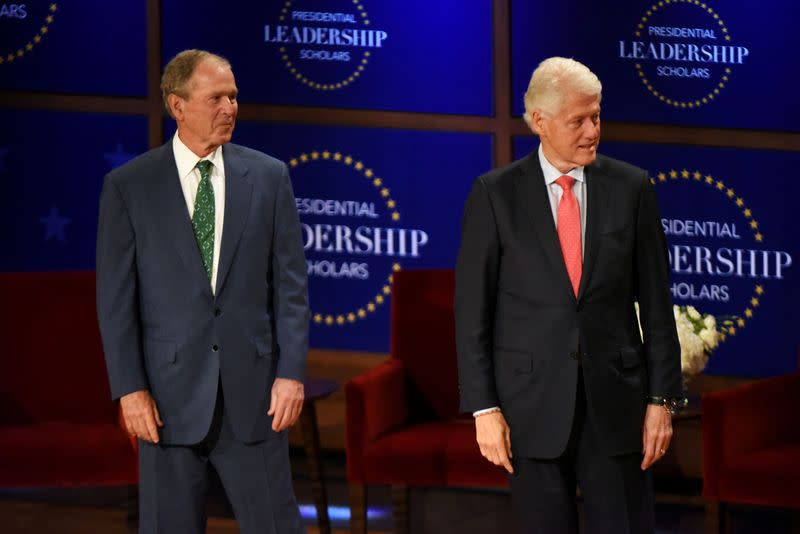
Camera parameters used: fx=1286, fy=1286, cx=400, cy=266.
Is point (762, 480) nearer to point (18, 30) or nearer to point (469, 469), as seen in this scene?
point (469, 469)

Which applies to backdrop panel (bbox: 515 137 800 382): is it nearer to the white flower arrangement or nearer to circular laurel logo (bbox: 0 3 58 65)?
the white flower arrangement

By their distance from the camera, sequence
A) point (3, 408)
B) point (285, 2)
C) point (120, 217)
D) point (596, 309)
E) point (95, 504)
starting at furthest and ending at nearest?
point (285, 2)
point (95, 504)
point (3, 408)
point (120, 217)
point (596, 309)

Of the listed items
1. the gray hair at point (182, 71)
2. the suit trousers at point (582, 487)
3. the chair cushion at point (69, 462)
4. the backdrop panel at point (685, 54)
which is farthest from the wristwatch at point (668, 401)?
the backdrop panel at point (685, 54)

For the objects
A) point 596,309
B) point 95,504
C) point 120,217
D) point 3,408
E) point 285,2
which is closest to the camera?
point 596,309

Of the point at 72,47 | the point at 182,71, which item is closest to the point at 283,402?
the point at 182,71

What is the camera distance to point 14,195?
19.2 ft

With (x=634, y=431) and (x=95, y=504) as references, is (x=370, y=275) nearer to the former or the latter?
(x=95, y=504)

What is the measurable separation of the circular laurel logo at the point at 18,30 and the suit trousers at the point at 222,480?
10.6 feet

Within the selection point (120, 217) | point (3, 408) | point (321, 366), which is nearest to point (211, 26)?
point (321, 366)

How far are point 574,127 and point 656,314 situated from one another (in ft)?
1.44

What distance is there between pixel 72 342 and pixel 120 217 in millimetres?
1810

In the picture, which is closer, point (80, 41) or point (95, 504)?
point (95, 504)

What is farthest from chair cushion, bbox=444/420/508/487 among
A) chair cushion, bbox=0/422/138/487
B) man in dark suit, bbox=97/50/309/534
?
man in dark suit, bbox=97/50/309/534

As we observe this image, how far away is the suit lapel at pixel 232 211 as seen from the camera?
3.03m
